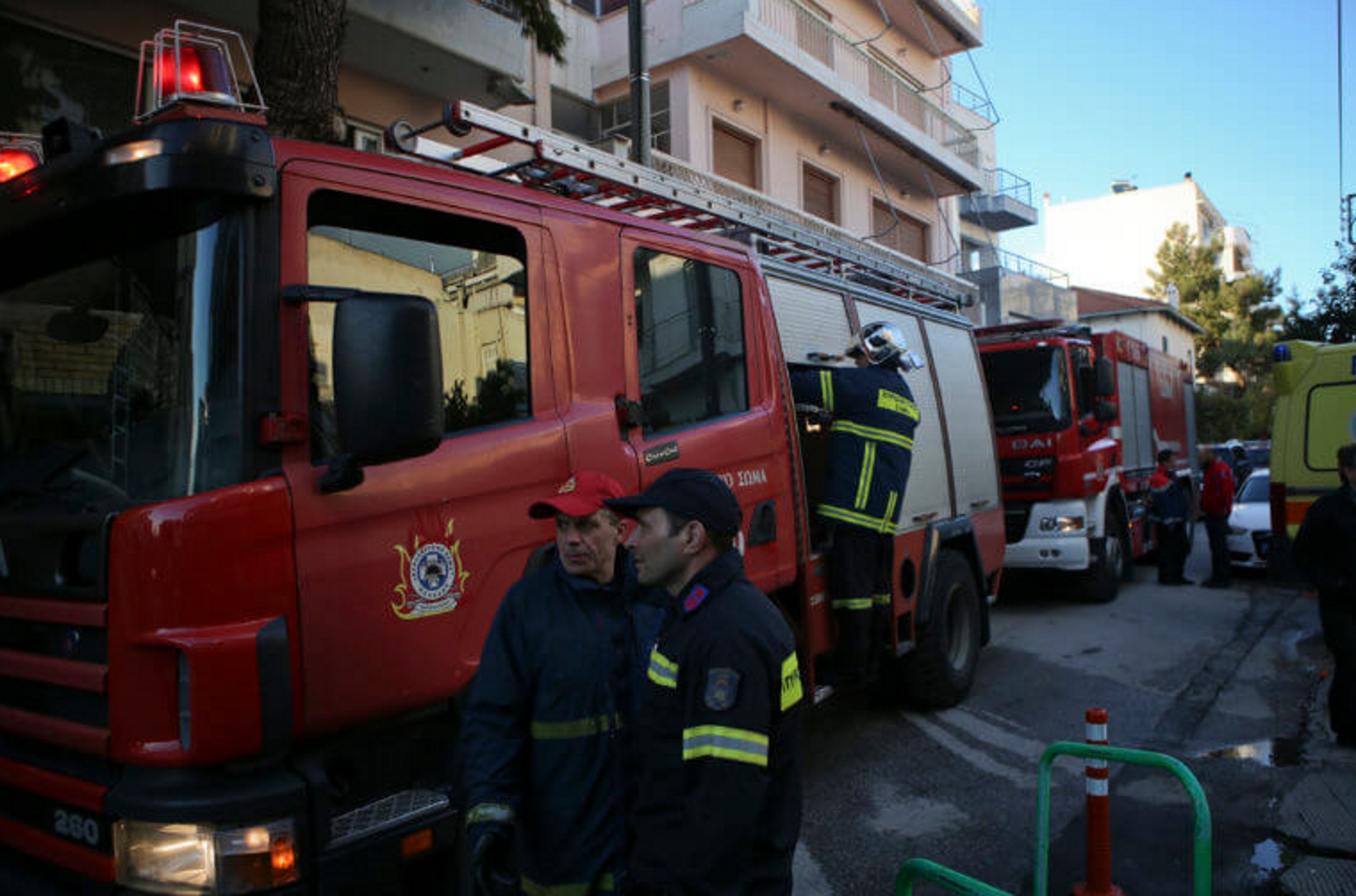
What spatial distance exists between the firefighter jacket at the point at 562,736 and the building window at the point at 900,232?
720 inches

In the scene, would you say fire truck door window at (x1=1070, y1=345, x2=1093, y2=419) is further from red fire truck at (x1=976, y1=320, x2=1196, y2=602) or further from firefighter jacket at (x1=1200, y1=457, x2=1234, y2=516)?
firefighter jacket at (x1=1200, y1=457, x2=1234, y2=516)

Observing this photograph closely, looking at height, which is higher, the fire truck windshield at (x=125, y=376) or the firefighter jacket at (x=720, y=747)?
the fire truck windshield at (x=125, y=376)

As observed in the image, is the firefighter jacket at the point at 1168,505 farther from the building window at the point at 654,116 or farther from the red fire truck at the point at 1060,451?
the building window at the point at 654,116

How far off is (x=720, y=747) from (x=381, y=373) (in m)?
1.16

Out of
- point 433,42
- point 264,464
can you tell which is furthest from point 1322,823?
point 433,42

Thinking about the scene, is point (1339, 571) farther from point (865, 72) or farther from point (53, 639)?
point (865, 72)

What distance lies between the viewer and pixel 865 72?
18656 mm

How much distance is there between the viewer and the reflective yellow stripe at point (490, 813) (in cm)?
216

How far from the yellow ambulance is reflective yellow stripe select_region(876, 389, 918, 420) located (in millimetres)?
4520

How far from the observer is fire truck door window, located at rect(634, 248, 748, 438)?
369cm

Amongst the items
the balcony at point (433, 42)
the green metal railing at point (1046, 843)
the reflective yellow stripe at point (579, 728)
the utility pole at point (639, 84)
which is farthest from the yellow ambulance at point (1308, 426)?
the balcony at point (433, 42)

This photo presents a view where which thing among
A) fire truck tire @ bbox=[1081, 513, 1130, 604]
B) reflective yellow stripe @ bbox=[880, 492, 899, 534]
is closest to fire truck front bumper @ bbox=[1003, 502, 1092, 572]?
fire truck tire @ bbox=[1081, 513, 1130, 604]

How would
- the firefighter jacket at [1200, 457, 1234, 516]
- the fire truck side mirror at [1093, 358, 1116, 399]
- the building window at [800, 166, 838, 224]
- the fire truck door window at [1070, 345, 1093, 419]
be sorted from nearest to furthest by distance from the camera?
1. the fire truck door window at [1070, 345, 1093, 419]
2. the fire truck side mirror at [1093, 358, 1116, 399]
3. the firefighter jacket at [1200, 457, 1234, 516]
4. the building window at [800, 166, 838, 224]

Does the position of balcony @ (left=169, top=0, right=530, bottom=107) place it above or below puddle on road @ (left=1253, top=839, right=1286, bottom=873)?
above
